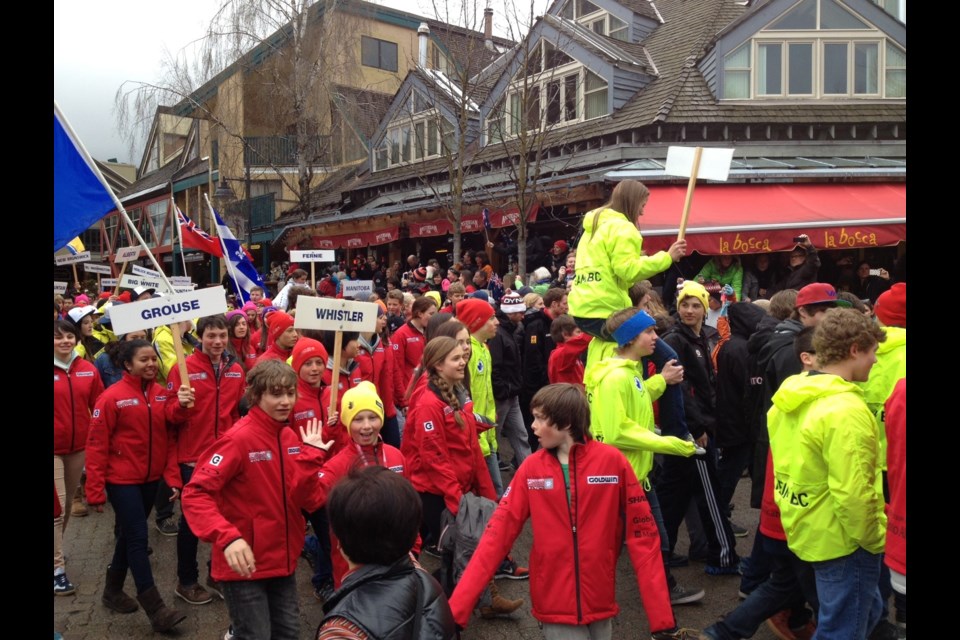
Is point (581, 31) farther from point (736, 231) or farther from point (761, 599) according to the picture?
point (761, 599)

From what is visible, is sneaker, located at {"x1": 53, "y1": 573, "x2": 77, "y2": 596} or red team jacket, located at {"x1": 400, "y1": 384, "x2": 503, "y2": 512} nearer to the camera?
red team jacket, located at {"x1": 400, "y1": 384, "x2": 503, "y2": 512}

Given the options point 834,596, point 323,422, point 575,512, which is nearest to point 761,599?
point 834,596

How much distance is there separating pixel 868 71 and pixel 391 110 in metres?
14.2

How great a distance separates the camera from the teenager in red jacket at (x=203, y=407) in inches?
218

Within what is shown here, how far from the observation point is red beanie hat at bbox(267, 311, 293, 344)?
6977 millimetres

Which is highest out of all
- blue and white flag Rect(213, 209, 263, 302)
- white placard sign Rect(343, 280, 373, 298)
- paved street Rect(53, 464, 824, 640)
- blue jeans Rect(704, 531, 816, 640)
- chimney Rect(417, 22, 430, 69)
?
chimney Rect(417, 22, 430, 69)

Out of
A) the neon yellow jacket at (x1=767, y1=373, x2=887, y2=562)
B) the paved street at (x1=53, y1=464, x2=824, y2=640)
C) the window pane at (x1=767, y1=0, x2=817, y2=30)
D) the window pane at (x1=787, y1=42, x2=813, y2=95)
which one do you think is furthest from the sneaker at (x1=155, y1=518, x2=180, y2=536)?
the window pane at (x1=767, y1=0, x2=817, y2=30)

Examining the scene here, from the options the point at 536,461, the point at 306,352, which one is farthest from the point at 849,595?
the point at 306,352

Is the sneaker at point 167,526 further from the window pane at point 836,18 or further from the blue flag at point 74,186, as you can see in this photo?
the window pane at point 836,18

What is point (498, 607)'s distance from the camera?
5.07 m

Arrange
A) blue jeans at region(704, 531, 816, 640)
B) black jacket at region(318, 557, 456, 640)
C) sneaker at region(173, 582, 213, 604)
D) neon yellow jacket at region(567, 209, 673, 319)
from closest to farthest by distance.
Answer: black jacket at region(318, 557, 456, 640), blue jeans at region(704, 531, 816, 640), neon yellow jacket at region(567, 209, 673, 319), sneaker at region(173, 582, 213, 604)

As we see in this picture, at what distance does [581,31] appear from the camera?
19125 millimetres

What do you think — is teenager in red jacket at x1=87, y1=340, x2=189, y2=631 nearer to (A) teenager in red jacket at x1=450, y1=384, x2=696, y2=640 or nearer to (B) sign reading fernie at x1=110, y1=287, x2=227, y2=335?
(B) sign reading fernie at x1=110, y1=287, x2=227, y2=335

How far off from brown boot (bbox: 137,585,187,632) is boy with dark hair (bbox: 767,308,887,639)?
3718 millimetres
